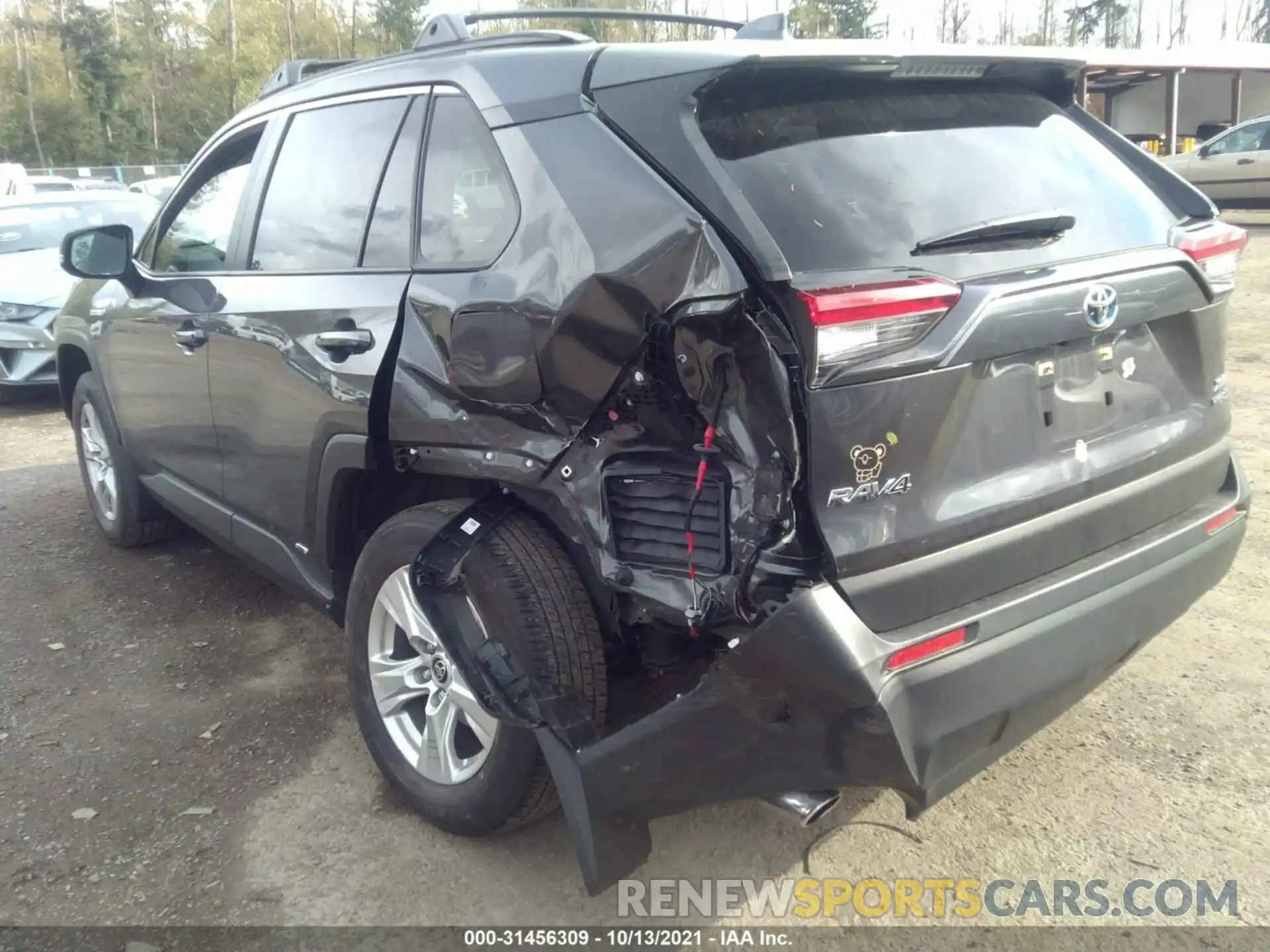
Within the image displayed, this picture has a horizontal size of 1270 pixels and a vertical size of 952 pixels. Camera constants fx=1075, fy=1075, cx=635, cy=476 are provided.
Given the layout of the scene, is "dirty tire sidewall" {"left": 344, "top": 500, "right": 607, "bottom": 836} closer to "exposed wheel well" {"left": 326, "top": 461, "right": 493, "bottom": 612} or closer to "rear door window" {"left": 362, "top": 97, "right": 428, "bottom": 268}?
"exposed wheel well" {"left": 326, "top": 461, "right": 493, "bottom": 612}

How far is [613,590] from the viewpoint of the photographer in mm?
2486

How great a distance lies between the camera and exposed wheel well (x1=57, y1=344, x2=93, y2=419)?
17.5 feet

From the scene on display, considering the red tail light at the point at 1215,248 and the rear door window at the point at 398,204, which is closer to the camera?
the red tail light at the point at 1215,248

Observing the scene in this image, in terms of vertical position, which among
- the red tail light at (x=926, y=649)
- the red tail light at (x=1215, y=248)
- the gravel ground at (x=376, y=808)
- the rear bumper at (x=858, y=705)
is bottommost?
the gravel ground at (x=376, y=808)

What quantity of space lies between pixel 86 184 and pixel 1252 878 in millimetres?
31615

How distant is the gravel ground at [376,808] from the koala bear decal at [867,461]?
876 millimetres

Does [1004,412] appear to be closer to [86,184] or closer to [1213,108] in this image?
[86,184]

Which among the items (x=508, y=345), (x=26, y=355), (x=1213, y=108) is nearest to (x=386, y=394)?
(x=508, y=345)

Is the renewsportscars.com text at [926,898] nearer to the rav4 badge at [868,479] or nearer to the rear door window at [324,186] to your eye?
the rav4 badge at [868,479]

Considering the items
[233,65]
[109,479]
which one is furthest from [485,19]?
[233,65]

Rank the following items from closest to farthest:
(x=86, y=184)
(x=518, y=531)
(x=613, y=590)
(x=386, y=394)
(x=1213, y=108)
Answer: (x=613, y=590) → (x=518, y=531) → (x=386, y=394) → (x=86, y=184) → (x=1213, y=108)

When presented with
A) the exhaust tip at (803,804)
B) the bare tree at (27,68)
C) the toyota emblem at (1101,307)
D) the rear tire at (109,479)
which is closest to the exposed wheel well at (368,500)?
the exhaust tip at (803,804)

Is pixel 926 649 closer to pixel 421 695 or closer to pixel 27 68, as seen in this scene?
pixel 421 695

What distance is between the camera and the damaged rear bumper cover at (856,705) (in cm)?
204
